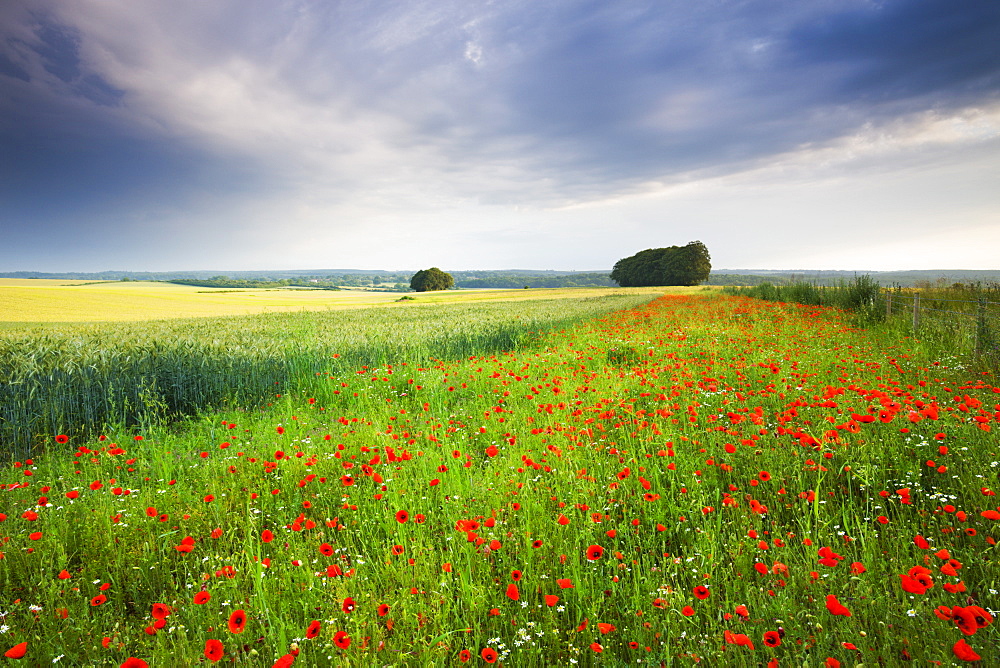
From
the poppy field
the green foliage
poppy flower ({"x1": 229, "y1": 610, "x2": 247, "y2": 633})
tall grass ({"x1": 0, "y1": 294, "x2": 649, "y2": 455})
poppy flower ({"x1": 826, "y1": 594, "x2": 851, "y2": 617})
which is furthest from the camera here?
the green foliage

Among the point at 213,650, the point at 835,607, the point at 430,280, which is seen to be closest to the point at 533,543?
the point at 835,607

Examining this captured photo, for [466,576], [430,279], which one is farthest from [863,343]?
[430,279]

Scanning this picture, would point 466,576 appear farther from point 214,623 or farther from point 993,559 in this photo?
point 993,559

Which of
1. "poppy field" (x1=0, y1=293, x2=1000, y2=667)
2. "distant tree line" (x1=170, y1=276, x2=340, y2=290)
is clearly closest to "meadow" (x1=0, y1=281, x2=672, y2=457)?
"poppy field" (x1=0, y1=293, x2=1000, y2=667)

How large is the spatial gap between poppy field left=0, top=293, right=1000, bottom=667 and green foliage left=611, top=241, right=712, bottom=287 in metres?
82.4

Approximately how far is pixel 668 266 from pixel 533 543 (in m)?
88.9

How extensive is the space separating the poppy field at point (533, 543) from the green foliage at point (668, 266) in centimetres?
8239

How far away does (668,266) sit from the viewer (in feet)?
279

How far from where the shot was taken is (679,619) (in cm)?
265

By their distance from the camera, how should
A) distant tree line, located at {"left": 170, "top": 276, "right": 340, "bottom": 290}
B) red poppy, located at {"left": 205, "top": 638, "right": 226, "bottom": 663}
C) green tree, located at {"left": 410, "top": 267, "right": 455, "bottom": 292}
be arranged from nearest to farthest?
red poppy, located at {"left": 205, "top": 638, "right": 226, "bottom": 663} < distant tree line, located at {"left": 170, "top": 276, "right": 340, "bottom": 290} < green tree, located at {"left": 410, "top": 267, "right": 455, "bottom": 292}

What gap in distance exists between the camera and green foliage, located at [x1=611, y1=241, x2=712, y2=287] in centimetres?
8275

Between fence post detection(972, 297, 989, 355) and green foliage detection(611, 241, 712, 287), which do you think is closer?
fence post detection(972, 297, 989, 355)

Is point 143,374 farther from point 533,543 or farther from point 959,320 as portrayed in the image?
point 959,320

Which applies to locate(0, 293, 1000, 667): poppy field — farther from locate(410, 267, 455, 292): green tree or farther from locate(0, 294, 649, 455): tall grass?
locate(410, 267, 455, 292): green tree
